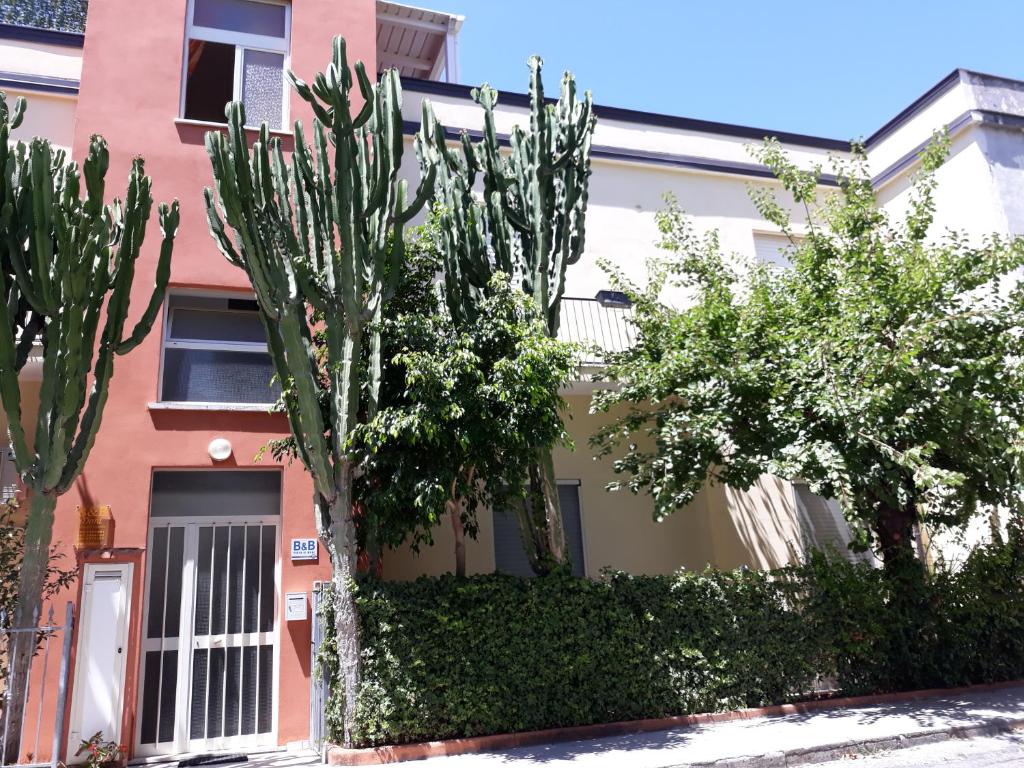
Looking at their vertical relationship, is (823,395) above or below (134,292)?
below

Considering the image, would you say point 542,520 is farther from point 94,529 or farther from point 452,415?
point 94,529

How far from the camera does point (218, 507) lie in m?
9.20

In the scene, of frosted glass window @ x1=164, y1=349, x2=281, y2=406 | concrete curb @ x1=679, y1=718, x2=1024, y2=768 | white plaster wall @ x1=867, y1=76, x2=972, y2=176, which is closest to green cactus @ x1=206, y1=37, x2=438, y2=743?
frosted glass window @ x1=164, y1=349, x2=281, y2=406

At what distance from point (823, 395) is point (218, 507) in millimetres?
6740

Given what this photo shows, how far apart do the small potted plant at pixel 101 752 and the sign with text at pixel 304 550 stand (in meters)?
2.42

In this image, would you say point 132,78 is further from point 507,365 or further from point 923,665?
point 923,665

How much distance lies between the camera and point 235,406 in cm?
930

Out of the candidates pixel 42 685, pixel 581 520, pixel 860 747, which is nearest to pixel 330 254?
pixel 42 685

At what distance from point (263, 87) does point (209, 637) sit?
23.6 ft

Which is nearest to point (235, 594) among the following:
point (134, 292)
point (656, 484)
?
point (134, 292)

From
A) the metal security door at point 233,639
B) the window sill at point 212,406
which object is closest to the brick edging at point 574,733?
the metal security door at point 233,639

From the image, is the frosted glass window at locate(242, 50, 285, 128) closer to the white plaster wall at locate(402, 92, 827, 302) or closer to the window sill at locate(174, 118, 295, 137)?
the window sill at locate(174, 118, 295, 137)

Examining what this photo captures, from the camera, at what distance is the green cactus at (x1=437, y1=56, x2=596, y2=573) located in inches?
349

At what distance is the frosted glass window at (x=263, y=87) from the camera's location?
10859mm
